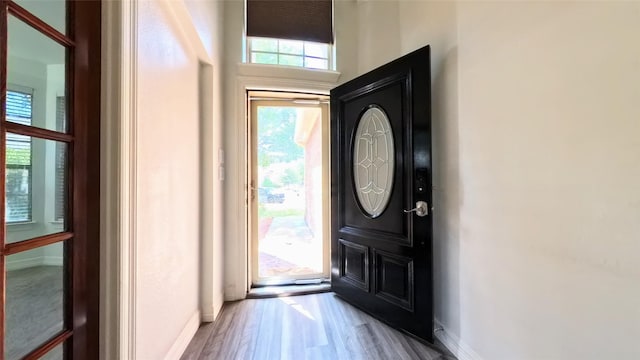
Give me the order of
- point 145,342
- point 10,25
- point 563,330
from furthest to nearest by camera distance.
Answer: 1. point 145,342
2. point 563,330
3. point 10,25

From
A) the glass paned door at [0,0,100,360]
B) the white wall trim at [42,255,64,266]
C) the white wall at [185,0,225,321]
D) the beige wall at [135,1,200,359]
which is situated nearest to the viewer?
the glass paned door at [0,0,100,360]

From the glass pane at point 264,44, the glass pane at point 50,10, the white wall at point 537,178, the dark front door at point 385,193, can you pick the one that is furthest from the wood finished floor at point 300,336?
the glass pane at point 264,44

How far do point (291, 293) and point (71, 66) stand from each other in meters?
2.35

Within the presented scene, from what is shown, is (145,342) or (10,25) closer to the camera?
(10,25)

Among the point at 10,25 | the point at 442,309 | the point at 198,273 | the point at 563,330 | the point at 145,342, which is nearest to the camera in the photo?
the point at 10,25

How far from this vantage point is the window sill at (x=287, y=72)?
2.45m

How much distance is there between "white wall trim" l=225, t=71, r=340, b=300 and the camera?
244 centimetres

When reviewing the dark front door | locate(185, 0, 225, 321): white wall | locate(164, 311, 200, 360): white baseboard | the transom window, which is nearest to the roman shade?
the transom window

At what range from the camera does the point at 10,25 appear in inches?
27.4

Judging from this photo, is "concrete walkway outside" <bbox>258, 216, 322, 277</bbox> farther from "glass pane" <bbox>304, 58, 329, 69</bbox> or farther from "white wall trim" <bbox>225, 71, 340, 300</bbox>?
"glass pane" <bbox>304, 58, 329, 69</bbox>

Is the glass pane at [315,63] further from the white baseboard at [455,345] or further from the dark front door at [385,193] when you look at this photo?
the white baseboard at [455,345]

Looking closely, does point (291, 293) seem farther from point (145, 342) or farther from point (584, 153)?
point (584, 153)

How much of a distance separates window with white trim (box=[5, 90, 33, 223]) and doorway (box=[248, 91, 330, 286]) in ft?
6.46

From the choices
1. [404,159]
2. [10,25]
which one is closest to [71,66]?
[10,25]
